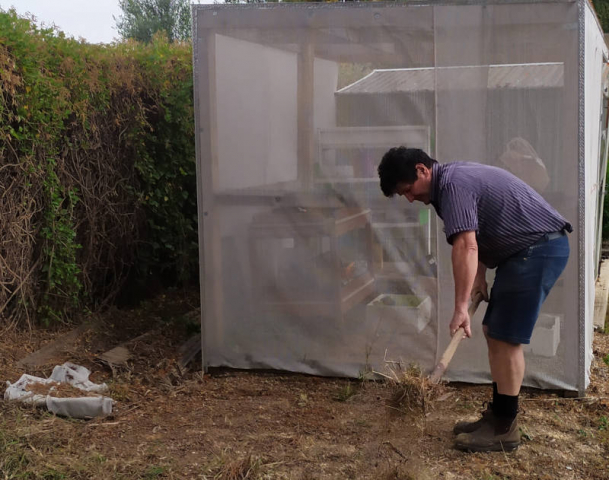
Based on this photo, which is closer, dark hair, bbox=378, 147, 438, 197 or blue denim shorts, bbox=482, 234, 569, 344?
dark hair, bbox=378, 147, 438, 197

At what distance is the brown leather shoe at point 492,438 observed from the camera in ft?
13.6

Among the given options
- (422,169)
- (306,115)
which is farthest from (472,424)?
(306,115)

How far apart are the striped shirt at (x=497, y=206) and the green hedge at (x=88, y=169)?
3.11 meters

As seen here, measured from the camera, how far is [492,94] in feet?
16.3

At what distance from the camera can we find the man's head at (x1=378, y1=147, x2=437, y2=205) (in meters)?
3.86

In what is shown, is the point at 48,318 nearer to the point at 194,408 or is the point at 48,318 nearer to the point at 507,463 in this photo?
the point at 194,408

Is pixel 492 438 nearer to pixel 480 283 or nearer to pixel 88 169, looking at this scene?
pixel 480 283

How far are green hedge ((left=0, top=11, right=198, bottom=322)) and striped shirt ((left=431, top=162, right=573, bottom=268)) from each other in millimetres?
3114

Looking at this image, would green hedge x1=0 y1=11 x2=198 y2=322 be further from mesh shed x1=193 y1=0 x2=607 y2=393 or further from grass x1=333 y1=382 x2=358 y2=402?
grass x1=333 y1=382 x2=358 y2=402

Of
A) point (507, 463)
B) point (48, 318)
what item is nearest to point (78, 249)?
point (48, 318)

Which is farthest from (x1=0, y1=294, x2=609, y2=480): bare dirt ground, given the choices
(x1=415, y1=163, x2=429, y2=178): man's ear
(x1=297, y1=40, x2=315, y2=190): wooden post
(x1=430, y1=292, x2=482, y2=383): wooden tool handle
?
(x1=297, y1=40, x2=315, y2=190): wooden post

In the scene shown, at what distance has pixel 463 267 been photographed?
11.9ft

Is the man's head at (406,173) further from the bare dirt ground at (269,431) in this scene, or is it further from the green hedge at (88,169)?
the green hedge at (88,169)

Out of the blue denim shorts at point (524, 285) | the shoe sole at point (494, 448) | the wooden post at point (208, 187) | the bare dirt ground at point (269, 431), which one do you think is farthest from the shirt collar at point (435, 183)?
the wooden post at point (208, 187)
